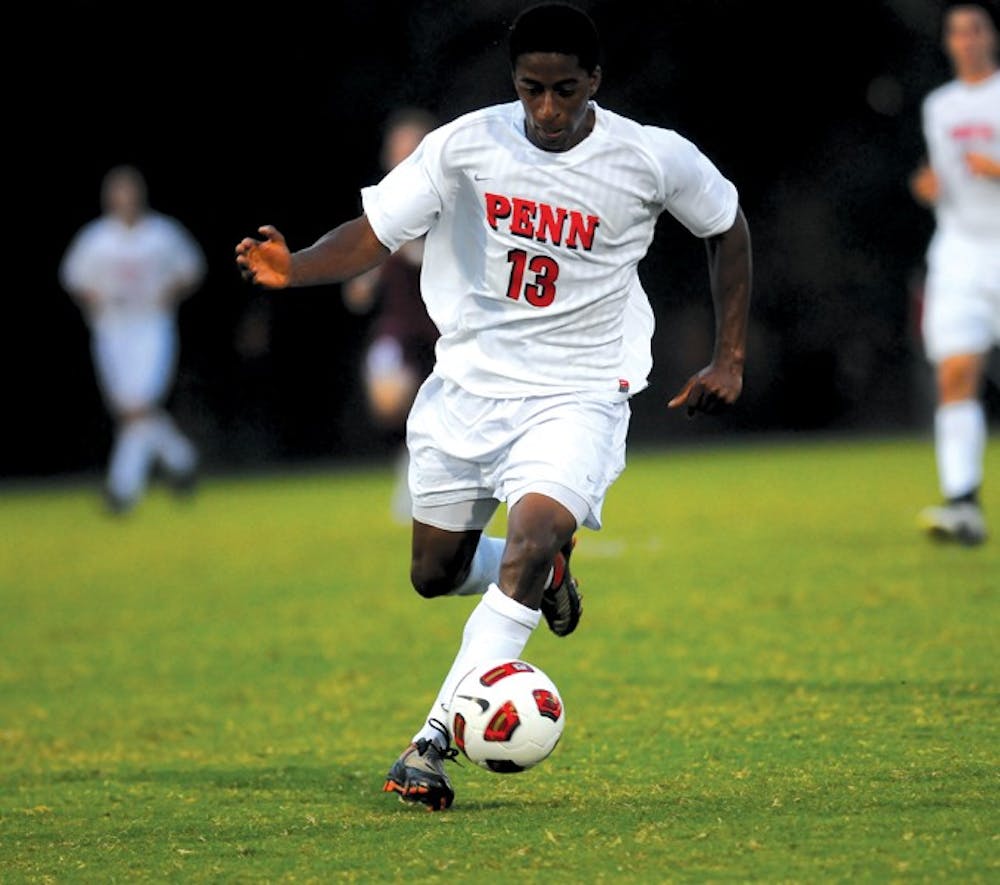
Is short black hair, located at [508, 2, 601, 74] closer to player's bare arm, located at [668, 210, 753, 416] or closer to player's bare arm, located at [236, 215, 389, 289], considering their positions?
player's bare arm, located at [236, 215, 389, 289]

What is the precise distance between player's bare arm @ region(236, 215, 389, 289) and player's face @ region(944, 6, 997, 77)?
656cm

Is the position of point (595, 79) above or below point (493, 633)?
above

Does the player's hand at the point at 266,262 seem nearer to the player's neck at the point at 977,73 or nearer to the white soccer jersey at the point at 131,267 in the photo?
the player's neck at the point at 977,73

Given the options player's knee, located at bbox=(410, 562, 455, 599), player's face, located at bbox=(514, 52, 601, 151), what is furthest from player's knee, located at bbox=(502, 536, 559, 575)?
player's face, located at bbox=(514, 52, 601, 151)

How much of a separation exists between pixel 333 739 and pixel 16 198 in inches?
722

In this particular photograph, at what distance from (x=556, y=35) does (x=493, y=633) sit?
170 cm

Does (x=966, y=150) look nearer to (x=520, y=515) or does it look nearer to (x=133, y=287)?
(x=520, y=515)

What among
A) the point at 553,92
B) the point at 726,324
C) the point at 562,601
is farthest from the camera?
the point at 562,601

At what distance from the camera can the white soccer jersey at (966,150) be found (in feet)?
42.0

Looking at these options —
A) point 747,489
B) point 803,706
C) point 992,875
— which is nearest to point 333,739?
point 803,706

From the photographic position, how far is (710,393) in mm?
6898

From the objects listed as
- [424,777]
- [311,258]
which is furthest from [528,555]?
[311,258]

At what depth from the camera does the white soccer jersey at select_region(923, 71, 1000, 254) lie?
12789mm

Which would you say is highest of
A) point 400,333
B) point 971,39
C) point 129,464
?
point 971,39
